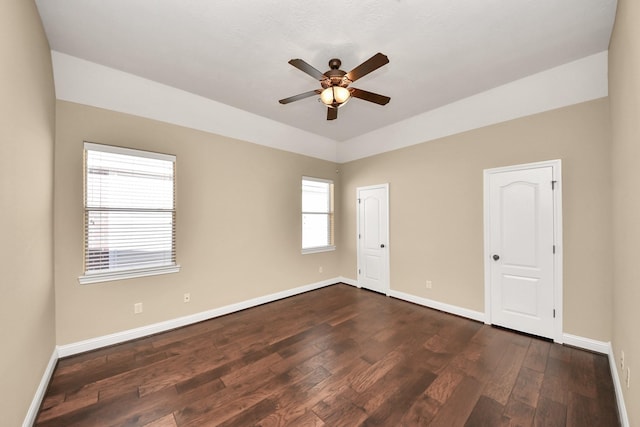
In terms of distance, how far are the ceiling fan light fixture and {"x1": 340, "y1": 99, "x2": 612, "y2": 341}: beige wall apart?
7.09 feet

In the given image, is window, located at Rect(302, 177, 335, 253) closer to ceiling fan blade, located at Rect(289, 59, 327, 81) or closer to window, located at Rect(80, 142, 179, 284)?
window, located at Rect(80, 142, 179, 284)

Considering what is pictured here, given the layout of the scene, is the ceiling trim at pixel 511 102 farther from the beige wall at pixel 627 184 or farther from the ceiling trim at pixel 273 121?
the beige wall at pixel 627 184

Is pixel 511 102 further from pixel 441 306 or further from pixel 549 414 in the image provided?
pixel 549 414

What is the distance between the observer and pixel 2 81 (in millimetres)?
1356

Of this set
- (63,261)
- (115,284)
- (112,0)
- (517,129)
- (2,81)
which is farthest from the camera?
(517,129)

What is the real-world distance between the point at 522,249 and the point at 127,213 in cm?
479

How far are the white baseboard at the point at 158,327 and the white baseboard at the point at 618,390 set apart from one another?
12.6 feet

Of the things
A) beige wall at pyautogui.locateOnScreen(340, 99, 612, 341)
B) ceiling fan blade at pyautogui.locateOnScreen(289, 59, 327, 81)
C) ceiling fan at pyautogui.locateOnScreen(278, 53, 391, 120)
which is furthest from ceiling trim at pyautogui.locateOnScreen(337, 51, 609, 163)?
ceiling fan blade at pyautogui.locateOnScreen(289, 59, 327, 81)

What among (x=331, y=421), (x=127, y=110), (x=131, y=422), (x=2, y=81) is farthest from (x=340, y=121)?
(x=131, y=422)

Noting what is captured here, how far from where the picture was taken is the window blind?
2.70m

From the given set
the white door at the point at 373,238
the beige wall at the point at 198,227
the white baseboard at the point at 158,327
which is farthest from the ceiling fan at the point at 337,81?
the white baseboard at the point at 158,327

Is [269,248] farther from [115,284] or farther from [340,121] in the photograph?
[340,121]

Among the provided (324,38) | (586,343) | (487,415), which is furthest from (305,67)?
(586,343)

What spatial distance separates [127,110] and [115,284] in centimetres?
203
